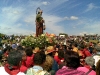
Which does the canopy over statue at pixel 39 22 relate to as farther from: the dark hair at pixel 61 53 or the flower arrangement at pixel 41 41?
the dark hair at pixel 61 53

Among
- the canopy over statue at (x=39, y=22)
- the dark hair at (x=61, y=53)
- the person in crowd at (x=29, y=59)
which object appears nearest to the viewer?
the person in crowd at (x=29, y=59)

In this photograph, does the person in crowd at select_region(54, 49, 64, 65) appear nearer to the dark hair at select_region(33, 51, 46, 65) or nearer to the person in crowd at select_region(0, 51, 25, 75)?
the dark hair at select_region(33, 51, 46, 65)

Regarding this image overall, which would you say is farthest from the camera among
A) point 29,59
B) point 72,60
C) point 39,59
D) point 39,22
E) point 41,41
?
point 39,22

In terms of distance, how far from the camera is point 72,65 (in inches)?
148

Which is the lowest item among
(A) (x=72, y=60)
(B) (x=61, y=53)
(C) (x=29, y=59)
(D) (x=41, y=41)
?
(C) (x=29, y=59)

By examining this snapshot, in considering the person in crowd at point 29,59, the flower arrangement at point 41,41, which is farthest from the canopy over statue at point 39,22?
the person in crowd at point 29,59

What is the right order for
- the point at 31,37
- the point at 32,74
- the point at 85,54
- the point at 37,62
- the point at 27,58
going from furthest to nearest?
the point at 31,37, the point at 85,54, the point at 27,58, the point at 37,62, the point at 32,74

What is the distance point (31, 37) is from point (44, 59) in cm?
714

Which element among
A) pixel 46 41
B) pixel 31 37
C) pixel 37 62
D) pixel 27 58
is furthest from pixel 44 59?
pixel 31 37

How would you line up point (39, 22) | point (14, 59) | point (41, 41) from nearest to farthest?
point (14, 59), point (41, 41), point (39, 22)

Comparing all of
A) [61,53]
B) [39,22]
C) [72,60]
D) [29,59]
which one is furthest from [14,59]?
[39,22]

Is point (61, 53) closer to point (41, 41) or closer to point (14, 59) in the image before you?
point (14, 59)

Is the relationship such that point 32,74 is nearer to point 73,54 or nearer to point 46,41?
point 73,54

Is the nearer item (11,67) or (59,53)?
(11,67)
